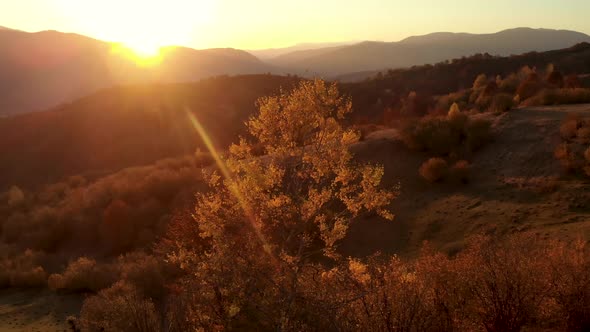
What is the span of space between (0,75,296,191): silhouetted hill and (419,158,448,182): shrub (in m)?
34.9

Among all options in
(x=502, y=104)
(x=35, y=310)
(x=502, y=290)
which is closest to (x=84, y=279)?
(x=35, y=310)

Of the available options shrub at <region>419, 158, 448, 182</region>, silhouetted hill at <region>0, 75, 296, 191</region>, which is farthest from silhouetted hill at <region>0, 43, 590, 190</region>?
shrub at <region>419, 158, 448, 182</region>

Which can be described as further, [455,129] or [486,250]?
[455,129]

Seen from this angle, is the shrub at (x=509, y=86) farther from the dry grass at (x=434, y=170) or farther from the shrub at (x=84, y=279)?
the shrub at (x=84, y=279)

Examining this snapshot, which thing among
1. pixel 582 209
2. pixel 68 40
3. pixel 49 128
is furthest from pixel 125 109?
pixel 68 40

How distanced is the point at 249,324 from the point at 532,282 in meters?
6.66

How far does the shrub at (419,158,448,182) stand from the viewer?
26844mm

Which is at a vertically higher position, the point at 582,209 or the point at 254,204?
the point at 254,204

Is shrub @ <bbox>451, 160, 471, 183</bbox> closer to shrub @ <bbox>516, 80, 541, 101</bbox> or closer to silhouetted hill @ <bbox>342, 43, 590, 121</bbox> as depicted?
shrub @ <bbox>516, 80, 541, 101</bbox>

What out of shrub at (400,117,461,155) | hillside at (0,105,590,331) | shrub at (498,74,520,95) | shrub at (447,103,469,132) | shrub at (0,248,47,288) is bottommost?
shrub at (0,248,47,288)

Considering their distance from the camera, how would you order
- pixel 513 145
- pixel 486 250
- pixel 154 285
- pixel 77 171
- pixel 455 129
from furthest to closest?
pixel 77 171, pixel 455 129, pixel 513 145, pixel 154 285, pixel 486 250

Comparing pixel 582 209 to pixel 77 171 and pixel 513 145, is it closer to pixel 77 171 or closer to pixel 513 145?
pixel 513 145

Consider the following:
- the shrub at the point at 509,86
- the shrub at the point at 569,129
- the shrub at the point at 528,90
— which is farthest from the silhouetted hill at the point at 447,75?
the shrub at the point at 569,129

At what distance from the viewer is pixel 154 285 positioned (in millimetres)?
22016
